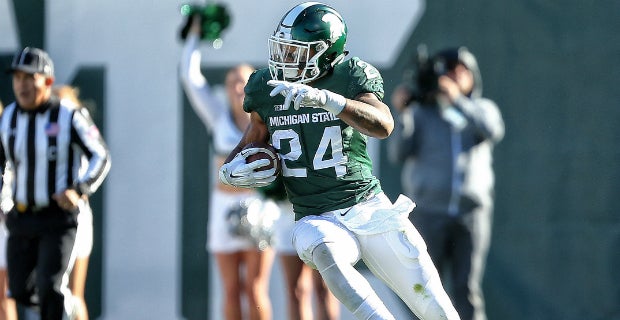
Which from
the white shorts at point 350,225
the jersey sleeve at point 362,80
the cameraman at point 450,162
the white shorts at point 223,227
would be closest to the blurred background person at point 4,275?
the white shorts at point 223,227

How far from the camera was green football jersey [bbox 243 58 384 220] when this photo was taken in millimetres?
4676

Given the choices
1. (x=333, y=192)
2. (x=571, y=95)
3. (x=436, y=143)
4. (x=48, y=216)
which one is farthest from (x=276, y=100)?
(x=571, y=95)

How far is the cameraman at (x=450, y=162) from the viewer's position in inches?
270

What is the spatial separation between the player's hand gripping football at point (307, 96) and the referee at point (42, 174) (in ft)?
7.11

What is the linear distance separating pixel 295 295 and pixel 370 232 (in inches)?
78.9

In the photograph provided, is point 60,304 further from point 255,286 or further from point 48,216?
point 255,286

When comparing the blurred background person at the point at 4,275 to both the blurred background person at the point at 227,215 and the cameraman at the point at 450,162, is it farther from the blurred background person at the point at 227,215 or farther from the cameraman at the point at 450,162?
the cameraman at the point at 450,162

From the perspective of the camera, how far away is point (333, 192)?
186 inches

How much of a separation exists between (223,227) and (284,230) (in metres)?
0.33

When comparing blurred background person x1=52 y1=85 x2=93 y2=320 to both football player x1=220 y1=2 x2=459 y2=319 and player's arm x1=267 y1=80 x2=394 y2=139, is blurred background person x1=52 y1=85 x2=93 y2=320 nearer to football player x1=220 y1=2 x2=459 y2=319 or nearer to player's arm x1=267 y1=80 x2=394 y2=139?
football player x1=220 y1=2 x2=459 y2=319

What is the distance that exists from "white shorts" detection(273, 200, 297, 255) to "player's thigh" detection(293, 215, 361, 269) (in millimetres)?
1883

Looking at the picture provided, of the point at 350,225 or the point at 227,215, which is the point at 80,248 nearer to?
the point at 227,215

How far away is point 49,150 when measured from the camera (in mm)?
6266

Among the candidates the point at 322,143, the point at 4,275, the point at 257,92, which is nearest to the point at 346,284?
the point at 322,143
